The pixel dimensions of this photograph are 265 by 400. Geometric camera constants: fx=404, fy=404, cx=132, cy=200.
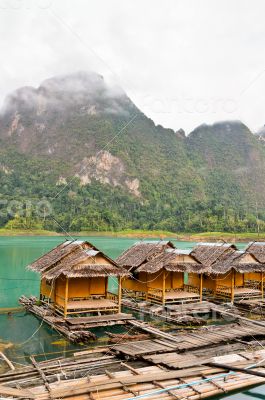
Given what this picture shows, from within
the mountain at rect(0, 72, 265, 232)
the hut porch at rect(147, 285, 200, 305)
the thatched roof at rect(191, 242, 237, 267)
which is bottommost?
the hut porch at rect(147, 285, 200, 305)

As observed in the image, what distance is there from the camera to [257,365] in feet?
28.1

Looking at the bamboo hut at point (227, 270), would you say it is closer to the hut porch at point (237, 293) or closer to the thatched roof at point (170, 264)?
the hut porch at point (237, 293)

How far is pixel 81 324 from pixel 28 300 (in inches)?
169

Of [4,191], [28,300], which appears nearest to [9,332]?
[28,300]

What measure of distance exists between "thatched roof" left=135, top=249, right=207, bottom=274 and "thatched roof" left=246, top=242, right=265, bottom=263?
3.31m

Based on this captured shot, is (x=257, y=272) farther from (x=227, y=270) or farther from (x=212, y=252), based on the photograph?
(x=227, y=270)

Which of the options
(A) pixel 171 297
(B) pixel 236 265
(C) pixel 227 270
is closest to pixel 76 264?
(A) pixel 171 297

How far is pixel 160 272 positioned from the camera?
50.9ft

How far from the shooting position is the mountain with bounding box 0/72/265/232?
5894 cm

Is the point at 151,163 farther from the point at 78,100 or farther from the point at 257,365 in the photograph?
the point at 257,365

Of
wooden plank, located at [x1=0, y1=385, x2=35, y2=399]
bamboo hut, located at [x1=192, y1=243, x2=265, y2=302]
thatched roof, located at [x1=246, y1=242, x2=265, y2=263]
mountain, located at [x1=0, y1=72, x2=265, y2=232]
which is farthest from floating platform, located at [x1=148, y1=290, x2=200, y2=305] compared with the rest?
mountain, located at [x1=0, y1=72, x2=265, y2=232]

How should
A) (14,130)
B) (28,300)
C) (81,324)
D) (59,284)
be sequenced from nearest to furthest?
(81,324), (59,284), (28,300), (14,130)

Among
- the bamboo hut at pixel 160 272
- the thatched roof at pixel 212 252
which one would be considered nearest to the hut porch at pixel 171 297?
the bamboo hut at pixel 160 272

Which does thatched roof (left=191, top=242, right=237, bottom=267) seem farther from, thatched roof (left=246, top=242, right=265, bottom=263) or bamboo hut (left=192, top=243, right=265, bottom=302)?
thatched roof (left=246, top=242, right=265, bottom=263)
